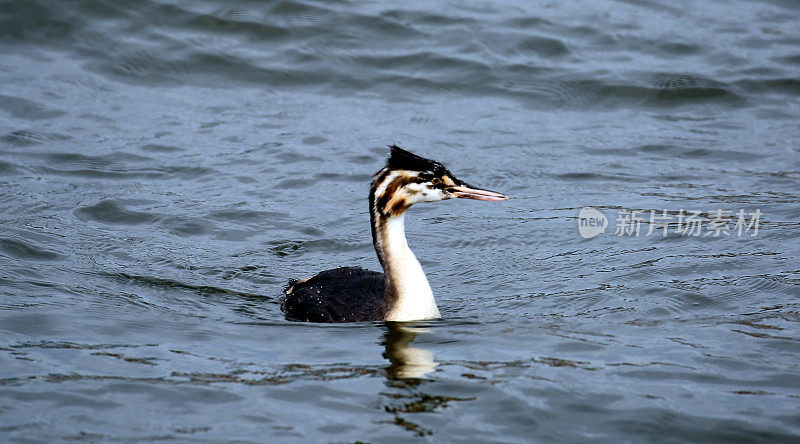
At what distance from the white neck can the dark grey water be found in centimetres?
16

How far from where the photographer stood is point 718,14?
17.2 metres

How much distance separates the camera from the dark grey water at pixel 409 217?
6.05 m

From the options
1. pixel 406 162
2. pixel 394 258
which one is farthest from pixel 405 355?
pixel 406 162

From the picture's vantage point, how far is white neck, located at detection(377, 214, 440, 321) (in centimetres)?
762

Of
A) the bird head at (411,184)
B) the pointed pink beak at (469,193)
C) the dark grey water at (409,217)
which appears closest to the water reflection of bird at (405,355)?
the dark grey water at (409,217)

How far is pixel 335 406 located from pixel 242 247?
419cm

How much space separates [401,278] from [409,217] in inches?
132

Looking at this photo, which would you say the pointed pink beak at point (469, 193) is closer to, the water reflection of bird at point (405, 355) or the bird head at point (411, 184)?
the bird head at point (411, 184)

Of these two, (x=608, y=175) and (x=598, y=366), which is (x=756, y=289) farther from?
(x=608, y=175)

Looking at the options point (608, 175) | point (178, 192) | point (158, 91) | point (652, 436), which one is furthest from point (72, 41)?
point (652, 436)

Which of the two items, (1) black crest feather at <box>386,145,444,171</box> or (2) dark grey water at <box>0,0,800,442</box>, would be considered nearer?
(2) dark grey water at <box>0,0,800,442</box>

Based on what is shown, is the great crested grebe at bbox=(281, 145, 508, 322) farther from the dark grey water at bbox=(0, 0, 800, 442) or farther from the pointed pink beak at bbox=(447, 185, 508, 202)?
the dark grey water at bbox=(0, 0, 800, 442)

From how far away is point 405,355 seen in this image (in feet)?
22.7

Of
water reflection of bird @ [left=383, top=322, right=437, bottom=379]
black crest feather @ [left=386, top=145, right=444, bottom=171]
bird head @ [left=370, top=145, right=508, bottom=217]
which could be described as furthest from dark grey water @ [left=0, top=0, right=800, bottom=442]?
black crest feather @ [left=386, top=145, right=444, bottom=171]
